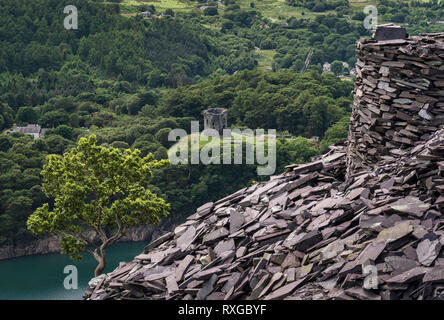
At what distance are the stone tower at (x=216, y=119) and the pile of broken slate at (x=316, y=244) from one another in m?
70.6

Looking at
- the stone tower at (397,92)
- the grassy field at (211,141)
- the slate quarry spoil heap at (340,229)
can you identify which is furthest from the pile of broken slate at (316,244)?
the grassy field at (211,141)

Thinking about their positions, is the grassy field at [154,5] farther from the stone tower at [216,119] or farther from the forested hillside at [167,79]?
the stone tower at [216,119]

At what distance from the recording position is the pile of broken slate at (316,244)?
1148 centimetres

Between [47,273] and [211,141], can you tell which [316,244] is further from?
[211,141]

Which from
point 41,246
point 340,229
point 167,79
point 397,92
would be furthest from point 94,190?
point 167,79

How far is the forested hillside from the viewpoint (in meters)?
83.4

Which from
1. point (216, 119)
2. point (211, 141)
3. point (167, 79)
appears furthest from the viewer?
point (167, 79)

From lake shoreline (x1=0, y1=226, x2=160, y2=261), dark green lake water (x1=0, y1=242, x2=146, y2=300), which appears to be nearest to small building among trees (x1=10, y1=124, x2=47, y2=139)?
lake shoreline (x1=0, y1=226, x2=160, y2=261)

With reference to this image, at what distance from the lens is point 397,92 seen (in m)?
15.5

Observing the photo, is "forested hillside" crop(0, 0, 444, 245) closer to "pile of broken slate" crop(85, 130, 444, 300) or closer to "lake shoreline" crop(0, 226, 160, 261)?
"lake shoreline" crop(0, 226, 160, 261)

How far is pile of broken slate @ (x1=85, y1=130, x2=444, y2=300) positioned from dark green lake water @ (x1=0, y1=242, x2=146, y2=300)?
29436 millimetres

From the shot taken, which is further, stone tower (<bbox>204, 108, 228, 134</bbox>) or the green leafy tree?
stone tower (<bbox>204, 108, 228, 134</bbox>)

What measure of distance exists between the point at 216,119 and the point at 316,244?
248 ft

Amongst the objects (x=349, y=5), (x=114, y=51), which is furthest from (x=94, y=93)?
(x=349, y=5)
